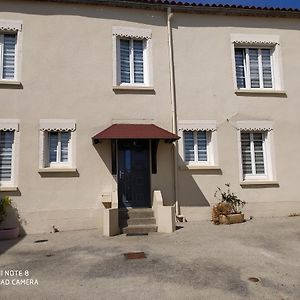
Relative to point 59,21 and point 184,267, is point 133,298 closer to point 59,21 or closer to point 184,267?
point 184,267

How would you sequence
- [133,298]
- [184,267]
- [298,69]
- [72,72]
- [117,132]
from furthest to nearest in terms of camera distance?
[298,69] < [72,72] < [117,132] < [184,267] < [133,298]

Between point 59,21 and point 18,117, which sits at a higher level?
point 59,21

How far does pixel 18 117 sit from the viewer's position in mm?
11188

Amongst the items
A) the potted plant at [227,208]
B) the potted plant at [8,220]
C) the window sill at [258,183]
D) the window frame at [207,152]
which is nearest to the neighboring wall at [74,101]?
the potted plant at [8,220]

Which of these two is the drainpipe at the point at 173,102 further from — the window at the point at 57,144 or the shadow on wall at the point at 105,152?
the window at the point at 57,144

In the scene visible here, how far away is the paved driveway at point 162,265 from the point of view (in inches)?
221

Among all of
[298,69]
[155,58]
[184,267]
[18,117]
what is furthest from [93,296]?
[298,69]

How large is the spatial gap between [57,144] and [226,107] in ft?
20.0

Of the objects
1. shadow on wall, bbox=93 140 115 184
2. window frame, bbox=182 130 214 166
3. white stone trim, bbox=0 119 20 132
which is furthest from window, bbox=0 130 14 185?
window frame, bbox=182 130 214 166

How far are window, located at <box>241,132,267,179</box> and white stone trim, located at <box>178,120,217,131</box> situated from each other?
129cm

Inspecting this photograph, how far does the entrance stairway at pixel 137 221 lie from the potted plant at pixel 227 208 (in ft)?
7.29

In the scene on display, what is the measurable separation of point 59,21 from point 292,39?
343 inches

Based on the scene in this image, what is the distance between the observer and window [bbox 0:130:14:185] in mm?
11039

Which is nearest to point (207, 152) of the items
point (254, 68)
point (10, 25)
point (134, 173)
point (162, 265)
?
point (134, 173)
